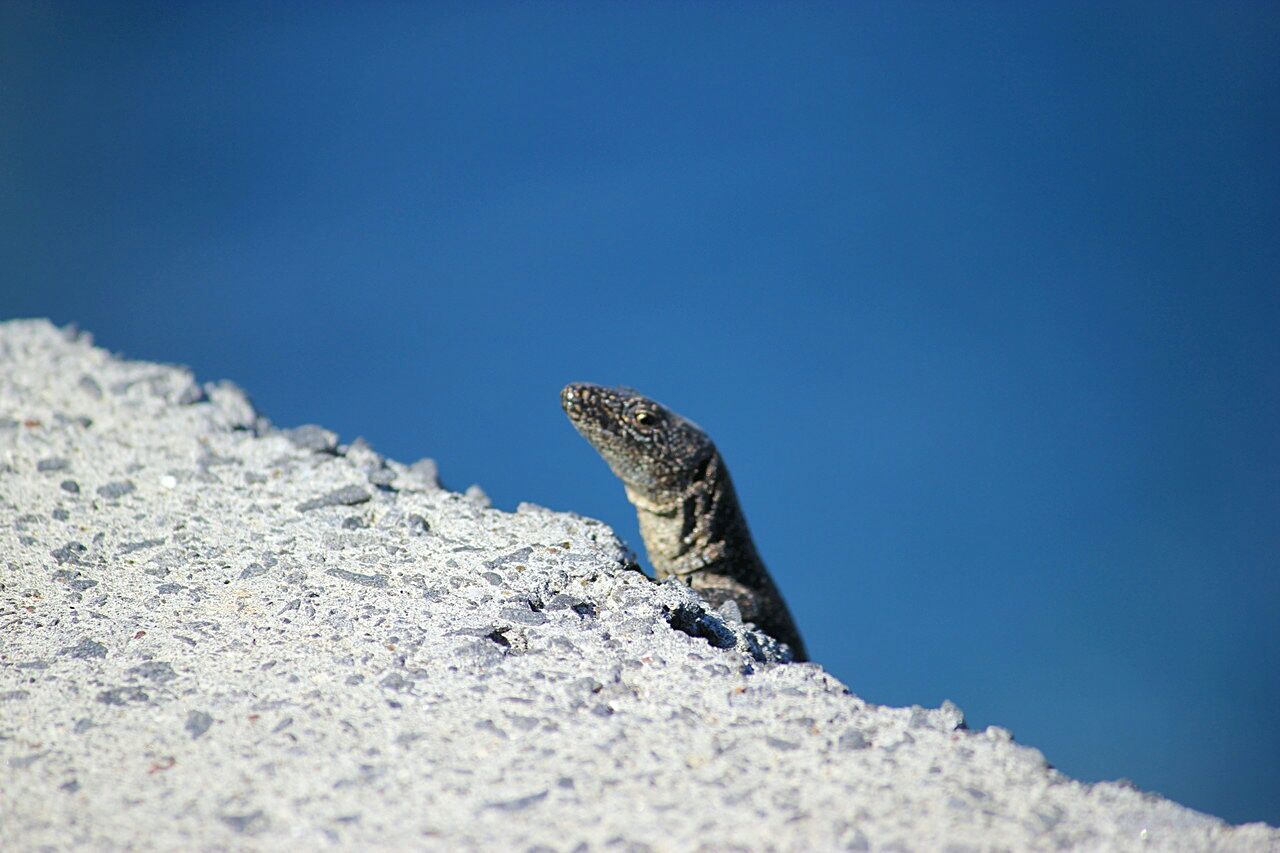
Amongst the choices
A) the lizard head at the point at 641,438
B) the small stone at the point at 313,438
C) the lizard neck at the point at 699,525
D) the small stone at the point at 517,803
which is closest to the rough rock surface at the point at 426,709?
the small stone at the point at 517,803

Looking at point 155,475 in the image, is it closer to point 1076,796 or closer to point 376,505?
point 376,505

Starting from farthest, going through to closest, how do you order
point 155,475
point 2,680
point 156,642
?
1. point 155,475
2. point 156,642
3. point 2,680

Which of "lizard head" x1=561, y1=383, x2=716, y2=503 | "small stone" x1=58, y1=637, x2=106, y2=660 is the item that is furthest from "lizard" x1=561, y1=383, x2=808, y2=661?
"small stone" x1=58, y1=637, x2=106, y2=660

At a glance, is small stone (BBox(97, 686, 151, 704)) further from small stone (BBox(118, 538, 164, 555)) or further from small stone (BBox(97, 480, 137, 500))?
small stone (BBox(97, 480, 137, 500))

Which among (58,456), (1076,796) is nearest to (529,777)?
(1076,796)

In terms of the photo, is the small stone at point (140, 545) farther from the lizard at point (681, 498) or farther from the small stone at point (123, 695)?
the lizard at point (681, 498)

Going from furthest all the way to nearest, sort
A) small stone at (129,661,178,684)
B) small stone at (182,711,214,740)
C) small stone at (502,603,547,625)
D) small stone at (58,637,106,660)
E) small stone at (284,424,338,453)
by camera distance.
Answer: small stone at (284,424,338,453)
small stone at (502,603,547,625)
small stone at (58,637,106,660)
small stone at (129,661,178,684)
small stone at (182,711,214,740)
